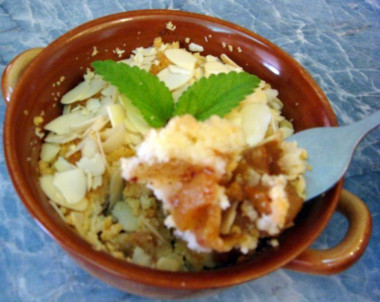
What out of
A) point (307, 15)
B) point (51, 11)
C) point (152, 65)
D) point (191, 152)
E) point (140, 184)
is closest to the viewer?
point (191, 152)

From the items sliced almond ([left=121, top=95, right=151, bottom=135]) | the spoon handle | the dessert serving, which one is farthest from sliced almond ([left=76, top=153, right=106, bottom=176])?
the spoon handle

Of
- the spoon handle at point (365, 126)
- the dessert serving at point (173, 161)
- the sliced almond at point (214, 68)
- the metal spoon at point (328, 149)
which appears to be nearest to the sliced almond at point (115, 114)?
the dessert serving at point (173, 161)

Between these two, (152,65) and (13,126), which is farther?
(152,65)

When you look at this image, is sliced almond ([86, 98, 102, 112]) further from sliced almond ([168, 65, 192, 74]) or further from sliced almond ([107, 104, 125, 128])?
sliced almond ([168, 65, 192, 74])

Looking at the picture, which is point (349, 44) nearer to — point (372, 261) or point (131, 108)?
point (372, 261)

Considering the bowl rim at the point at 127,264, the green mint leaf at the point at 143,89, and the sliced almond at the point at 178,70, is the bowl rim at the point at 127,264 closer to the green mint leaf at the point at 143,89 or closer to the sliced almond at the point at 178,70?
the green mint leaf at the point at 143,89

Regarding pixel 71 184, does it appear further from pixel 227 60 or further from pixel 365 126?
pixel 365 126

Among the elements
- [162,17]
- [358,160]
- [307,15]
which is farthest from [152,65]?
[307,15]
